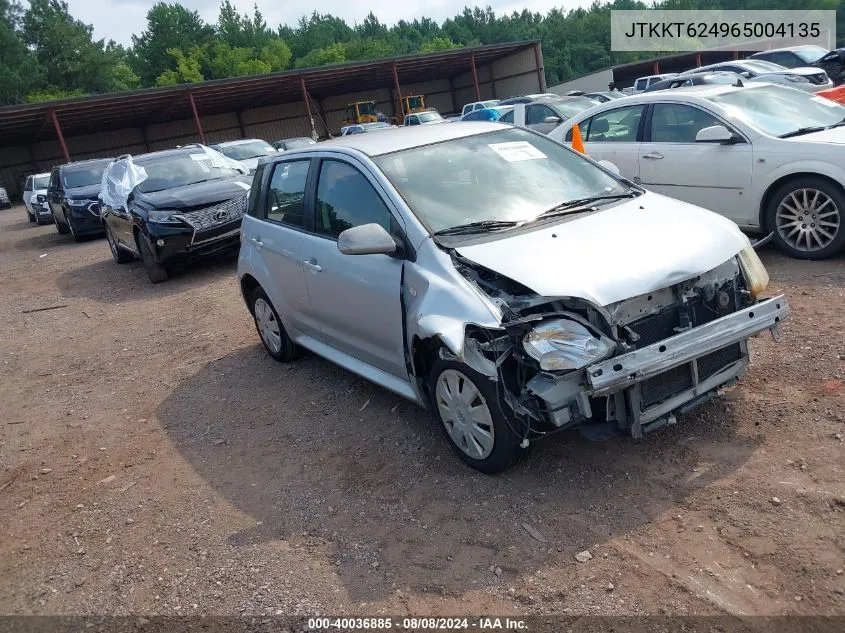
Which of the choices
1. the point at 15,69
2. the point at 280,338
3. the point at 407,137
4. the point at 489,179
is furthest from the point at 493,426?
the point at 15,69

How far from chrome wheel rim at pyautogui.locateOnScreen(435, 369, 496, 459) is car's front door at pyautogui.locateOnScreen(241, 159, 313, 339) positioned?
1.69 m

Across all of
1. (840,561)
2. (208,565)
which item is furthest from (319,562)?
(840,561)

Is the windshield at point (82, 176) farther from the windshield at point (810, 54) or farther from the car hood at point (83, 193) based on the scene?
the windshield at point (810, 54)

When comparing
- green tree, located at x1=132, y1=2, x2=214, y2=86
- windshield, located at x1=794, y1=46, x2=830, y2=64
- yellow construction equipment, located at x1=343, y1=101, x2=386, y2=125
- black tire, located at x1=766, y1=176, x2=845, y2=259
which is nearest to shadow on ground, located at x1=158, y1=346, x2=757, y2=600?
black tire, located at x1=766, y1=176, x2=845, y2=259

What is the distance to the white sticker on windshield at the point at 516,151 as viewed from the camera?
4.48 meters

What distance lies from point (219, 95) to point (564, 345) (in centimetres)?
3660

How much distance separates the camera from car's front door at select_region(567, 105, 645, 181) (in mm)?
7578

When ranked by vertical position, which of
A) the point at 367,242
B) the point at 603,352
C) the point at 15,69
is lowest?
the point at 603,352

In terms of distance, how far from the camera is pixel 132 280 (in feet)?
35.6

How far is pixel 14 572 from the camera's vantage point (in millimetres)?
3658

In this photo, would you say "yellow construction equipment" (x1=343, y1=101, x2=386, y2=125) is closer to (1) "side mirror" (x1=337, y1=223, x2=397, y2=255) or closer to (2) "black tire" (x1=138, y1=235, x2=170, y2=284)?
(2) "black tire" (x1=138, y1=235, x2=170, y2=284)

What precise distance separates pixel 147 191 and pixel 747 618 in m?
9.97

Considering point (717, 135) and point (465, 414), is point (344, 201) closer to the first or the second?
point (465, 414)

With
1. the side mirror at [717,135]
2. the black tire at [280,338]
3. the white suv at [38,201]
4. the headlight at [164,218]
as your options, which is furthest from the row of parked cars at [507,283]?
the white suv at [38,201]
